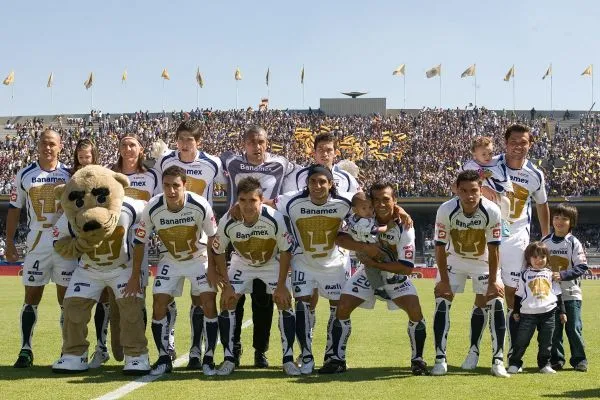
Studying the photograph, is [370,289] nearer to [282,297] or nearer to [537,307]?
[282,297]

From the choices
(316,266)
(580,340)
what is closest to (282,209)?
(316,266)

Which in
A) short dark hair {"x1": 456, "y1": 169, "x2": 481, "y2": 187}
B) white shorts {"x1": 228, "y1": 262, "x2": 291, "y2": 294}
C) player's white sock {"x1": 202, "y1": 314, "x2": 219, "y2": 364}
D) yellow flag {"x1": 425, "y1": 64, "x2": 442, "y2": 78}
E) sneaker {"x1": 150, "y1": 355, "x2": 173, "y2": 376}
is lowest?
A: sneaker {"x1": 150, "y1": 355, "x2": 173, "y2": 376}

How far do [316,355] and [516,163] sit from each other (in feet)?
9.95

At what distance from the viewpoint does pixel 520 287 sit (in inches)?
374

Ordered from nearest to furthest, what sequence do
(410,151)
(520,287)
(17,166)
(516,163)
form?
(520,287) < (516,163) < (17,166) < (410,151)

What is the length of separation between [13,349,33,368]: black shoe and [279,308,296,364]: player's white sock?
2.55m

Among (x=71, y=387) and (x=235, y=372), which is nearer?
(x=71, y=387)

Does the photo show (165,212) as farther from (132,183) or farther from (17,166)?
(17,166)

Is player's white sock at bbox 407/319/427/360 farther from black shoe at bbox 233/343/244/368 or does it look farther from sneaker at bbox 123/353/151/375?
sneaker at bbox 123/353/151/375

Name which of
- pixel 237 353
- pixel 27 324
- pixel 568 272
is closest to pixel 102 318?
pixel 27 324

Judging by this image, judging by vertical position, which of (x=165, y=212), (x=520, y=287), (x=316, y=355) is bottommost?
(x=316, y=355)

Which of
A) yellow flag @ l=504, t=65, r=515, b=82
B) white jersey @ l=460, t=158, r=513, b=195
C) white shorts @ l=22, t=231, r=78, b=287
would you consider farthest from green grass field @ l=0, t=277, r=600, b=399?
yellow flag @ l=504, t=65, r=515, b=82

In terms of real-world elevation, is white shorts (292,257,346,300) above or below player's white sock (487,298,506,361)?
above

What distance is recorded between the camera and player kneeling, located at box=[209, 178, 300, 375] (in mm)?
8875
